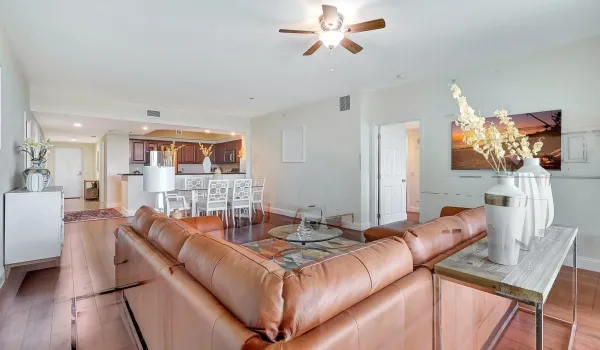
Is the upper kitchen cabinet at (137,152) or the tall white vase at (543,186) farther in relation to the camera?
the upper kitchen cabinet at (137,152)

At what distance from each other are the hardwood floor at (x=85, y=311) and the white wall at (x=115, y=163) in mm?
4934

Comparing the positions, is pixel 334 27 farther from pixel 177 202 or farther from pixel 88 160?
pixel 88 160

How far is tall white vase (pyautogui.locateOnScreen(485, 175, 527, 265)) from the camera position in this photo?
1231mm

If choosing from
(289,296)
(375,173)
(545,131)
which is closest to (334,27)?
(289,296)

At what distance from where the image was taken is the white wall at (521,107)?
10.2 feet

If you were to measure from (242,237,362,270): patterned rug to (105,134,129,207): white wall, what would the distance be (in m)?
5.88

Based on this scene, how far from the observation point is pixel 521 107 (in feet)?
11.6

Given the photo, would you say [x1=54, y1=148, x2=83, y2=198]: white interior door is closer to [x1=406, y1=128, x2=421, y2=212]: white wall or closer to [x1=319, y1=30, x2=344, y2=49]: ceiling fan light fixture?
[x1=406, y1=128, x2=421, y2=212]: white wall

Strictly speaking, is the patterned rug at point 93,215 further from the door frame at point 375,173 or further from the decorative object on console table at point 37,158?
the door frame at point 375,173

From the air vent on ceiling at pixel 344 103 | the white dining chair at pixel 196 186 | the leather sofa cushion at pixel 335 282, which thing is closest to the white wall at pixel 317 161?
the air vent on ceiling at pixel 344 103

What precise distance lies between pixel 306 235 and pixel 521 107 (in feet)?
10.2

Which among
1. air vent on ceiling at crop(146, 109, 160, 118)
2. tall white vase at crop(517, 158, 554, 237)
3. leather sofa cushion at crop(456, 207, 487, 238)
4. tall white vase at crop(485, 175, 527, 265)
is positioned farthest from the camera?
air vent on ceiling at crop(146, 109, 160, 118)

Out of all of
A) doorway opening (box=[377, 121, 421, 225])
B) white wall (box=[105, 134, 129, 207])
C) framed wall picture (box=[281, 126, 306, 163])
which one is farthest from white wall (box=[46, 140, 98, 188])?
doorway opening (box=[377, 121, 421, 225])

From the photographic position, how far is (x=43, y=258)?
124 inches
